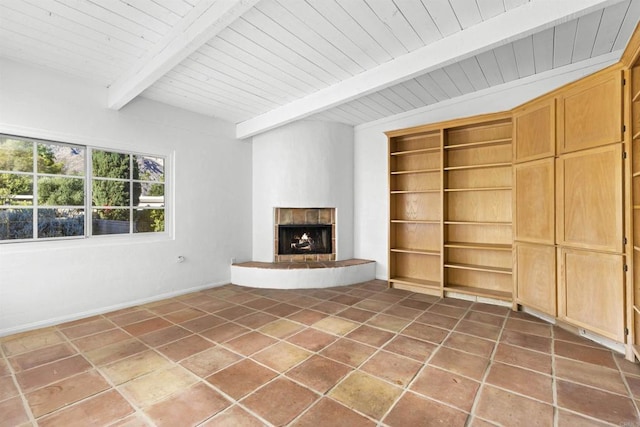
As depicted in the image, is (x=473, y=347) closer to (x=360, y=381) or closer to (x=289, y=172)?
(x=360, y=381)

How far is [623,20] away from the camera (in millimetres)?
2555

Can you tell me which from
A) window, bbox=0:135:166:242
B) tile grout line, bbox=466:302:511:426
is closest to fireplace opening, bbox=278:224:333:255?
window, bbox=0:135:166:242

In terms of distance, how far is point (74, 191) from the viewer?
3.41 m

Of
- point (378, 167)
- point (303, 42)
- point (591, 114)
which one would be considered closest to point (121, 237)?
point (303, 42)

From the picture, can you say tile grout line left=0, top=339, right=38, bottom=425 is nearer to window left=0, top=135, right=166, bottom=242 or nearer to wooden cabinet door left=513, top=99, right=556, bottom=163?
window left=0, top=135, right=166, bottom=242

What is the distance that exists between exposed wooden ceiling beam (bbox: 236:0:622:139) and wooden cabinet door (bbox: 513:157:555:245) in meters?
1.43

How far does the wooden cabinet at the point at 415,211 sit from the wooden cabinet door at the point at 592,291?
1511 mm

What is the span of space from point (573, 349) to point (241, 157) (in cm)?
488

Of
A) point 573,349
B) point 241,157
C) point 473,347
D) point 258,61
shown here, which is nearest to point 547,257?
point 573,349

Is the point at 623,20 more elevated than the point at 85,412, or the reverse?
the point at 623,20

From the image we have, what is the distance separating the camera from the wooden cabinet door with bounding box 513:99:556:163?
3047 millimetres

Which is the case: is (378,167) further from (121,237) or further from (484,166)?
(121,237)

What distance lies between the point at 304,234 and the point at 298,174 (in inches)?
42.6

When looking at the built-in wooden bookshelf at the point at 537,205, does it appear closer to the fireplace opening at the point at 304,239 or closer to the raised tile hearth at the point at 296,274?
the raised tile hearth at the point at 296,274
